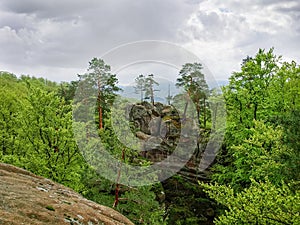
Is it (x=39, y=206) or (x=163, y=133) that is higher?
(x=163, y=133)

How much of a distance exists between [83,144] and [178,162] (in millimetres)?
19549

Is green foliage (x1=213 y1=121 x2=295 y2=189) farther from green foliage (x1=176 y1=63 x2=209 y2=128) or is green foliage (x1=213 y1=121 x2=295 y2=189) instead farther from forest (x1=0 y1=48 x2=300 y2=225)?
green foliage (x1=176 y1=63 x2=209 y2=128)

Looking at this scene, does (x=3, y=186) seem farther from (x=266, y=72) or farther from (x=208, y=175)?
(x=208, y=175)

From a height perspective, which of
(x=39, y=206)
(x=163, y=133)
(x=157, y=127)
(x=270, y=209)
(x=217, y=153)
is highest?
(x=157, y=127)

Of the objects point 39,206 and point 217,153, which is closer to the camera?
point 39,206

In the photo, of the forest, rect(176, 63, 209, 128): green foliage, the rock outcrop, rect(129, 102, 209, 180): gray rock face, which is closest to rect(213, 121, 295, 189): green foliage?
the forest

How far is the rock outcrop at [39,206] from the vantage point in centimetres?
920

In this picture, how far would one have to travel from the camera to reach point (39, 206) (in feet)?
33.6

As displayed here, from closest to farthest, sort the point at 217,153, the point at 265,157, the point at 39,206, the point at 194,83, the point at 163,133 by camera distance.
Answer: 1. the point at 39,206
2. the point at 265,157
3. the point at 217,153
4. the point at 194,83
5. the point at 163,133

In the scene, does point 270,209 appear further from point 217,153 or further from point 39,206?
point 217,153

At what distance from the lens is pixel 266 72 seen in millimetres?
25109

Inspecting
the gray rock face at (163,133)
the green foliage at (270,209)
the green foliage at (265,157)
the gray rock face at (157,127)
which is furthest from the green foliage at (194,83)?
the green foliage at (270,209)

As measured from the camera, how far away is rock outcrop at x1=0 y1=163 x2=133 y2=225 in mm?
9202

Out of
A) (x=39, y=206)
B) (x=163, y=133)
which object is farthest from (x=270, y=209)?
(x=163, y=133)
